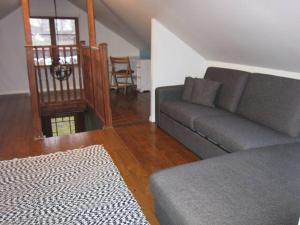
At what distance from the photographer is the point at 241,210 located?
1.33 meters

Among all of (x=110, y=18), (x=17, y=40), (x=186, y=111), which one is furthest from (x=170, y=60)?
(x=17, y=40)

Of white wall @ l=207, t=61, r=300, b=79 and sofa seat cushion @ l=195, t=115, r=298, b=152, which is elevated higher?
white wall @ l=207, t=61, r=300, b=79

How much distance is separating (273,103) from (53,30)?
548cm

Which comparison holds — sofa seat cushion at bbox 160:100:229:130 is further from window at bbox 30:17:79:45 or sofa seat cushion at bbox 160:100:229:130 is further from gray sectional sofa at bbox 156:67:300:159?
window at bbox 30:17:79:45

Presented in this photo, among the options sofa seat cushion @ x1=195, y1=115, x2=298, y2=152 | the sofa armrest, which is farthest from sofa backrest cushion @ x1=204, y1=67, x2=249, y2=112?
the sofa armrest

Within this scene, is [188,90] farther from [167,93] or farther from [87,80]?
[87,80]

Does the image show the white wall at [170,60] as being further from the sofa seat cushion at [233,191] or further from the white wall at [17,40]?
the white wall at [17,40]

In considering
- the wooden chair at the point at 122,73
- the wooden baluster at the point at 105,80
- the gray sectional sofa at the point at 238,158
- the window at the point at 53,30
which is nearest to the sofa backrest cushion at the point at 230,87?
the gray sectional sofa at the point at 238,158

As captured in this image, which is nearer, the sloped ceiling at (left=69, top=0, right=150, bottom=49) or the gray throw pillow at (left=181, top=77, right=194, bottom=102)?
the gray throw pillow at (left=181, top=77, right=194, bottom=102)

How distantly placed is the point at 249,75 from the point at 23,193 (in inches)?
102

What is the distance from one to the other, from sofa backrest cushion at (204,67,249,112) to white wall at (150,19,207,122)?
65 centimetres

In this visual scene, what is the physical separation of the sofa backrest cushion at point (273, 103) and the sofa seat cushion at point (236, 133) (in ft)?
0.29

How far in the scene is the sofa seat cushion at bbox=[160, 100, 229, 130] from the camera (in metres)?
2.99

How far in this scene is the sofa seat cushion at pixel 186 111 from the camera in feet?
9.82
